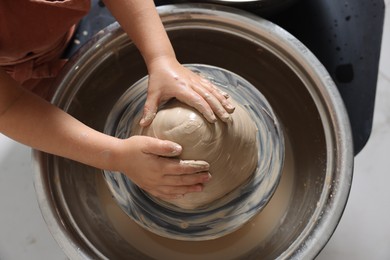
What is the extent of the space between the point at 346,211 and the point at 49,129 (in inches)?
28.8

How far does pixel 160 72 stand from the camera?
0.95 metres

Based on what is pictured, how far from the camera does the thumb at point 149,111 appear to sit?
89 cm

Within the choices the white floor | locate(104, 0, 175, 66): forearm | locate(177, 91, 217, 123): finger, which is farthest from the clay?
the white floor

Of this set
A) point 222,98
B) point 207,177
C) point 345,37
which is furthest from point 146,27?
point 345,37

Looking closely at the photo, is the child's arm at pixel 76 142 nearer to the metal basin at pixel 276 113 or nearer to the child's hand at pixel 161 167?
the child's hand at pixel 161 167

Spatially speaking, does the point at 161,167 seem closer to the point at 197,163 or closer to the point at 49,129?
the point at 197,163

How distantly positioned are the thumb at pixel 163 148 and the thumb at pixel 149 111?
64 millimetres

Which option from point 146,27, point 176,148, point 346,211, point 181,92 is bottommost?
point 346,211

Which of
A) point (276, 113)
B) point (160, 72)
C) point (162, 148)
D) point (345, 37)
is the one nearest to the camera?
point (162, 148)

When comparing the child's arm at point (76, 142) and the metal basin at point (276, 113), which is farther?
the metal basin at point (276, 113)

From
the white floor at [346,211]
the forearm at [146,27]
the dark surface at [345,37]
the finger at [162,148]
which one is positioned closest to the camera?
the finger at [162,148]

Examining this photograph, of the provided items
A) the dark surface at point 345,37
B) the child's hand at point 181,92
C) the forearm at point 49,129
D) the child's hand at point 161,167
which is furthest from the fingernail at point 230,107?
the dark surface at point 345,37

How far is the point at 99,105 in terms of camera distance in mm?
1163

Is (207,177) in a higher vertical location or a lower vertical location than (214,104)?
lower
